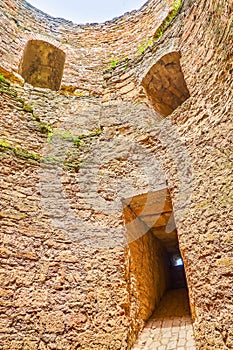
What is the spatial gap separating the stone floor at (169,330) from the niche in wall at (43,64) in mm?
6863

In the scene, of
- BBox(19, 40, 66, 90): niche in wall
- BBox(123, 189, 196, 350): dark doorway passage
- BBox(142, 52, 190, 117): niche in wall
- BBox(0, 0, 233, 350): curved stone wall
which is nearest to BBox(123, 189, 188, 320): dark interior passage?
BBox(123, 189, 196, 350): dark doorway passage

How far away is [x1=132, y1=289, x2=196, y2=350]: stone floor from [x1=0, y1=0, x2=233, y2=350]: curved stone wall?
0.17m

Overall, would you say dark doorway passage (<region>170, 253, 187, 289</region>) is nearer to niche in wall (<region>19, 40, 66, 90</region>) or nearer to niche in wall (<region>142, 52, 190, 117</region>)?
niche in wall (<region>142, 52, 190, 117</region>)

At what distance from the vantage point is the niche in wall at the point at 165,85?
16.5 feet

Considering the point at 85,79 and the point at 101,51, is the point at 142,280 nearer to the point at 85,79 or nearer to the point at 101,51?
the point at 85,79

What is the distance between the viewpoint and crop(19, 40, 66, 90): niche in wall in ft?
24.7

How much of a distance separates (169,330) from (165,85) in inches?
174

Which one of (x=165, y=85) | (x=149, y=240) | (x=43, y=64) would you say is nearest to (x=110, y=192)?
(x=149, y=240)

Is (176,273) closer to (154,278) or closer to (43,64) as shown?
(154,278)

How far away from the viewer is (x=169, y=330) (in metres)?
3.14

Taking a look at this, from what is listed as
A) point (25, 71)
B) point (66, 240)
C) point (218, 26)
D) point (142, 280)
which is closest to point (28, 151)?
point (66, 240)

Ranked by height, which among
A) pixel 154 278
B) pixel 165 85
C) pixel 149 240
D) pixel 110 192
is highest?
pixel 165 85

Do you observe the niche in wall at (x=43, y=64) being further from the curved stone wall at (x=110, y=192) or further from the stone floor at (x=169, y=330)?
the stone floor at (x=169, y=330)

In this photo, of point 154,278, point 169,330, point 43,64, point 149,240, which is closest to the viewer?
point 169,330
